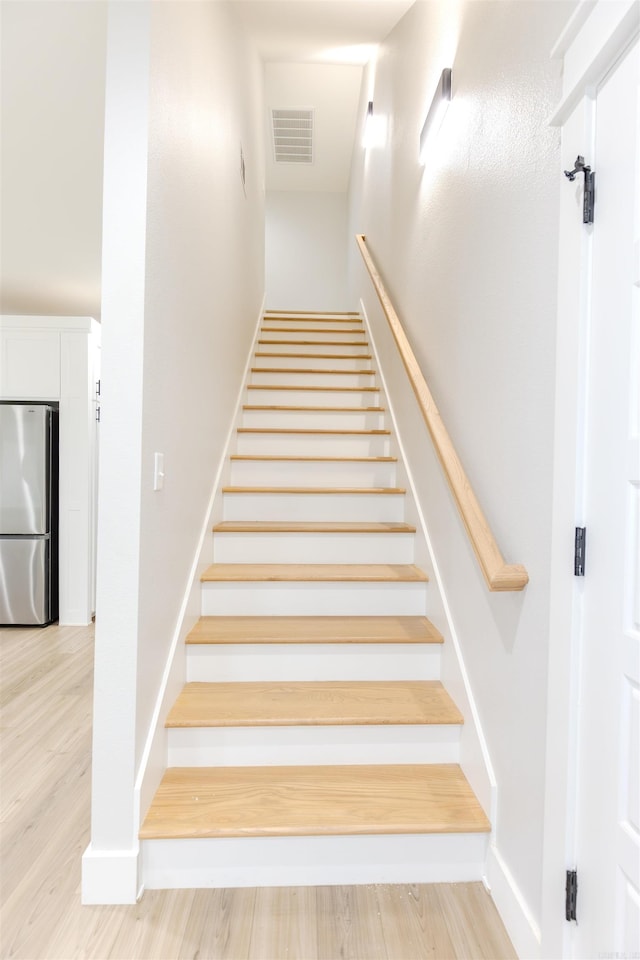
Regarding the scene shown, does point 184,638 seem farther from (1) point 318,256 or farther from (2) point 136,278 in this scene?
(1) point 318,256

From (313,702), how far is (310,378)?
2499 millimetres

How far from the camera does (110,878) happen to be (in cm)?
150

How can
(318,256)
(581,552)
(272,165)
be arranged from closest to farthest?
(581,552) < (272,165) < (318,256)

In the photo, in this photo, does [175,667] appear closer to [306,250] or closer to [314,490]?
[314,490]

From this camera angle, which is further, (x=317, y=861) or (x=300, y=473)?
(x=300, y=473)

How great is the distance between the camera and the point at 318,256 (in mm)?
7184

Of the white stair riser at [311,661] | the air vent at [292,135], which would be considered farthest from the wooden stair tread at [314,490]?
the air vent at [292,135]

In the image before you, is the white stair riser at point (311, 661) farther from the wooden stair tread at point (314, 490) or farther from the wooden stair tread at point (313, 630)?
the wooden stair tread at point (314, 490)

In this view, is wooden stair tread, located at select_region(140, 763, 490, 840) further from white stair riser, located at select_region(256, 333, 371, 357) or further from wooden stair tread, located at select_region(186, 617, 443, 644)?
white stair riser, located at select_region(256, 333, 371, 357)

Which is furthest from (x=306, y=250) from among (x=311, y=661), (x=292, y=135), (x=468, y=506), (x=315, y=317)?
(x=468, y=506)

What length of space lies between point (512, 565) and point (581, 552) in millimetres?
249

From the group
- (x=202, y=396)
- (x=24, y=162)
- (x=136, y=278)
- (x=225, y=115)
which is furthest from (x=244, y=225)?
(x=136, y=278)

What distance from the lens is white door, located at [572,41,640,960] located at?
40.4 inches

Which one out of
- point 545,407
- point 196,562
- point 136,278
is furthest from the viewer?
point 196,562
